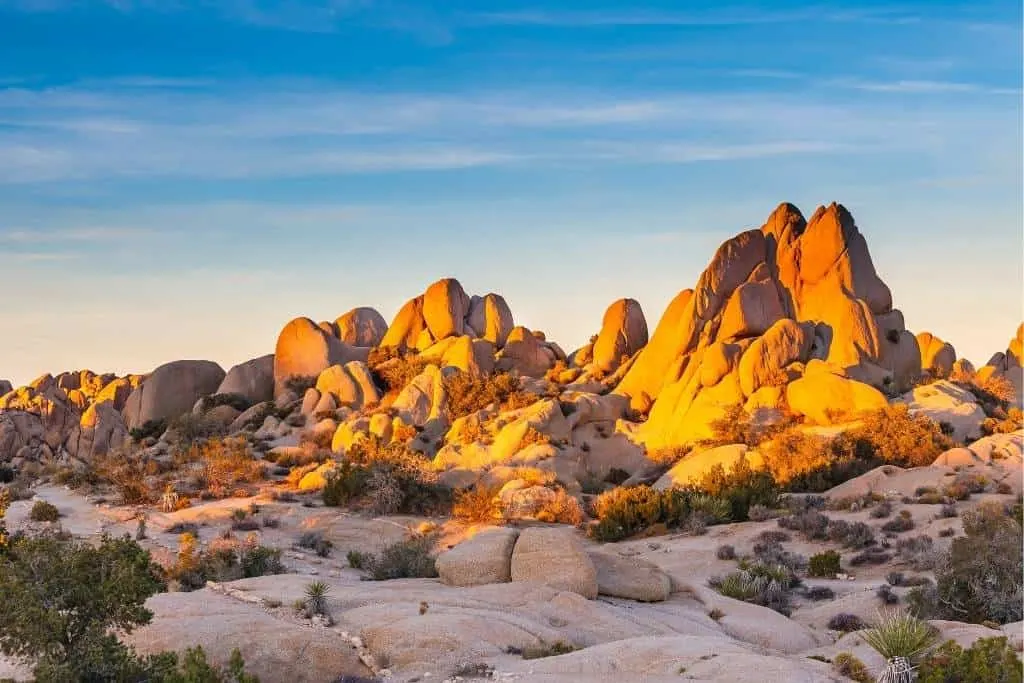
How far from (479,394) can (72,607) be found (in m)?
31.2

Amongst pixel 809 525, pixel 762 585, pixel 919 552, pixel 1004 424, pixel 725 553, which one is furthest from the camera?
pixel 1004 424

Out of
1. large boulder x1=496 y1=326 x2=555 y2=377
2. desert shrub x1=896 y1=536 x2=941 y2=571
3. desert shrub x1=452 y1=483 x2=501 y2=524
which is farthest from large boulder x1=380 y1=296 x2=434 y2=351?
desert shrub x1=896 y1=536 x2=941 y2=571

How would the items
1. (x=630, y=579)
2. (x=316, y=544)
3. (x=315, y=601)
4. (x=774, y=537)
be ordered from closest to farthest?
(x=315, y=601) → (x=630, y=579) → (x=316, y=544) → (x=774, y=537)

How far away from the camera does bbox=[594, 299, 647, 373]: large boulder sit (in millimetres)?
48781

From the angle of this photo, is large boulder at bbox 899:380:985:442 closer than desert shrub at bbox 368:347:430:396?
Yes

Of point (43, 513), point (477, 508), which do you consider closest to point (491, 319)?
point (477, 508)

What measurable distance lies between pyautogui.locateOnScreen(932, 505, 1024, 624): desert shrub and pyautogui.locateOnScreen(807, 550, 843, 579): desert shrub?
315 cm

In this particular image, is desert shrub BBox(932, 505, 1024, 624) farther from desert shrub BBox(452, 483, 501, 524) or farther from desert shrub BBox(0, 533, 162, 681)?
desert shrub BBox(0, 533, 162, 681)

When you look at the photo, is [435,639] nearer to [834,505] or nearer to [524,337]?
[834,505]

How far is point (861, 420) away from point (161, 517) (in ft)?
75.2

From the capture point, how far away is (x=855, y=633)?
1548 cm

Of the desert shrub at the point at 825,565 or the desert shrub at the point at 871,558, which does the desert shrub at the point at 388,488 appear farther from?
the desert shrub at the point at 871,558

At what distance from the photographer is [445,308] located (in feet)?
174

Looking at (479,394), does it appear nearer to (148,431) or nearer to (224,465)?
(224,465)
